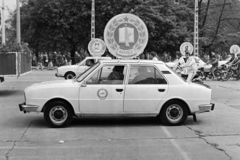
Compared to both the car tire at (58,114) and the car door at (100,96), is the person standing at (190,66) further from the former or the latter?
the car tire at (58,114)

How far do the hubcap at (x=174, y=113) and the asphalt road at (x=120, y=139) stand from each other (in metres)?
0.23

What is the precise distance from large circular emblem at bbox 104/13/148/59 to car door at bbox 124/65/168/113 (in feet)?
8.57

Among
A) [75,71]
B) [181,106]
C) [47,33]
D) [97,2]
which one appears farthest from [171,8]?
[181,106]

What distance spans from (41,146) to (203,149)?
287 centimetres

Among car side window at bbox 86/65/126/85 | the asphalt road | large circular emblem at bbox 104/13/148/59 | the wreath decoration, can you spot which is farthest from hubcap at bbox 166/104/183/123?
the wreath decoration

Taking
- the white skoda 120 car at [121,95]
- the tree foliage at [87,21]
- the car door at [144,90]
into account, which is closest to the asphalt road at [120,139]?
the white skoda 120 car at [121,95]

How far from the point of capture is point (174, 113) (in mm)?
8312

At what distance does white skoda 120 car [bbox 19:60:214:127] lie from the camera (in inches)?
315

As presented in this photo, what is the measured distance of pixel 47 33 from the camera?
37312mm

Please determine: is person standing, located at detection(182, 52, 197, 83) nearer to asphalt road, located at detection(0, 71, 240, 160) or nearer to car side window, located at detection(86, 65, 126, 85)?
asphalt road, located at detection(0, 71, 240, 160)

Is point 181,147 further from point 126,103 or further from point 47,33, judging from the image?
point 47,33

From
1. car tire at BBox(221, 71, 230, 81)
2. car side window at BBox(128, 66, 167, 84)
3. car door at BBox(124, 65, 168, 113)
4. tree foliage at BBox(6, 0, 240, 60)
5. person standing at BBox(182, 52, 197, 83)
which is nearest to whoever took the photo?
car door at BBox(124, 65, 168, 113)

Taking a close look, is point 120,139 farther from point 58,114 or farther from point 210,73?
point 210,73

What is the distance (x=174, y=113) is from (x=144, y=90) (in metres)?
0.89
